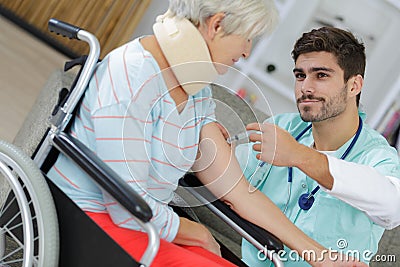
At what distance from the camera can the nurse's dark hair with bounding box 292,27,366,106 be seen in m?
1.91

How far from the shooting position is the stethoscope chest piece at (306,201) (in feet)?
6.33

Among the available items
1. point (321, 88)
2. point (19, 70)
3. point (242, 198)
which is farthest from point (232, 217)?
point (19, 70)

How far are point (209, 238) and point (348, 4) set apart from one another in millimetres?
2195

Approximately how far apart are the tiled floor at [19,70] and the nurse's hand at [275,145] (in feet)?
4.95

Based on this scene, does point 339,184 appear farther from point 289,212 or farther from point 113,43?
point 113,43

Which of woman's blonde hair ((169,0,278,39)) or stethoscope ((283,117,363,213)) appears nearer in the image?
woman's blonde hair ((169,0,278,39))

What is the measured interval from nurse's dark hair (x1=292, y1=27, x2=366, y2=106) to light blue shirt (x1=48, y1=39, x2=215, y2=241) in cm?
41

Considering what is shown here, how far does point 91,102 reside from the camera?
1544 millimetres

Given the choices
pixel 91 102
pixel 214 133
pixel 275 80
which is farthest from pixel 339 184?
pixel 275 80

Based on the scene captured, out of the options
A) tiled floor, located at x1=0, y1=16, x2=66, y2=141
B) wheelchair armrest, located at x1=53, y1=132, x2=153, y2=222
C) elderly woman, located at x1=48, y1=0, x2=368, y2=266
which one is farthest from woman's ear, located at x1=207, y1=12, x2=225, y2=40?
tiled floor, located at x1=0, y1=16, x2=66, y2=141

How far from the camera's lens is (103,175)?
Result: 1416 mm

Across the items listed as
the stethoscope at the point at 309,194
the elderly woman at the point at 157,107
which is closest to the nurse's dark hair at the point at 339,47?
the stethoscope at the point at 309,194

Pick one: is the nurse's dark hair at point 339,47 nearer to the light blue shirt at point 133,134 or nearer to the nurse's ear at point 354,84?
the nurse's ear at point 354,84

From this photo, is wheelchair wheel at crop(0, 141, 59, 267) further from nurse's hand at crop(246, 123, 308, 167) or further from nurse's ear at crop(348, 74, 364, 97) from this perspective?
nurse's ear at crop(348, 74, 364, 97)
